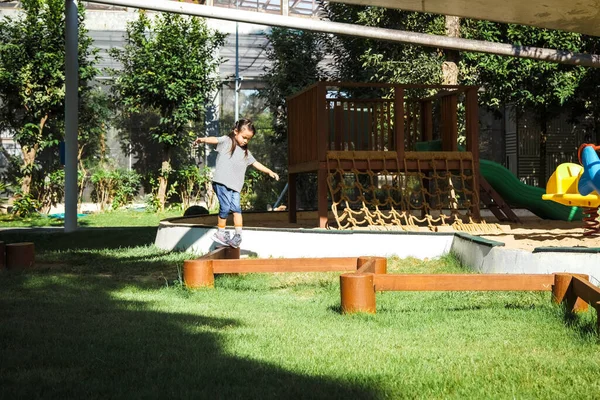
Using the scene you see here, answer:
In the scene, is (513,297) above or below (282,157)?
below

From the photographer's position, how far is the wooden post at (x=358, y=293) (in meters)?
5.26

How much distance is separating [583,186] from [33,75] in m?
14.9

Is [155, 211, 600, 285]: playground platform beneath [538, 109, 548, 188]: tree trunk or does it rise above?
beneath

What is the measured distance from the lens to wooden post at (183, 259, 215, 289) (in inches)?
260

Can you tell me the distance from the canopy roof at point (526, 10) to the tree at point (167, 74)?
1097 cm

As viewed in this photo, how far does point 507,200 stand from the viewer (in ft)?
45.1

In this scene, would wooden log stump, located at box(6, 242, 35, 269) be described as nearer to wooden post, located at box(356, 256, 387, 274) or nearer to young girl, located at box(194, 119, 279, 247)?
young girl, located at box(194, 119, 279, 247)

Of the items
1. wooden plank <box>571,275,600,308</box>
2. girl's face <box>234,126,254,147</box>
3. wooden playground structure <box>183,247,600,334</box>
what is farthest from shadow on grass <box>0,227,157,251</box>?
wooden plank <box>571,275,600,308</box>

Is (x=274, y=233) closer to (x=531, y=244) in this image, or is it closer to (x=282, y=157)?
(x=531, y=244)

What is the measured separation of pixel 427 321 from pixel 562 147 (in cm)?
1814

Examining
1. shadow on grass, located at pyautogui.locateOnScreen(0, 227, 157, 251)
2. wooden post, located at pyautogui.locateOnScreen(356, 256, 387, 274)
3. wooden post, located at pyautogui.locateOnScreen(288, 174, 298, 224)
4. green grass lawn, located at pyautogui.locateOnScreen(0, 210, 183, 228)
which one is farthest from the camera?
green grass lawn, located at pyautogui.locateOnScreen(0, 210, 183, 228)

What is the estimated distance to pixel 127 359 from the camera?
3.91 m

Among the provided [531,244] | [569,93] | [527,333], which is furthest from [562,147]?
[527,333]

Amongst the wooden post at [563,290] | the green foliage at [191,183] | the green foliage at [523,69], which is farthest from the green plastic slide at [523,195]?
the green foliage at [191,183]
